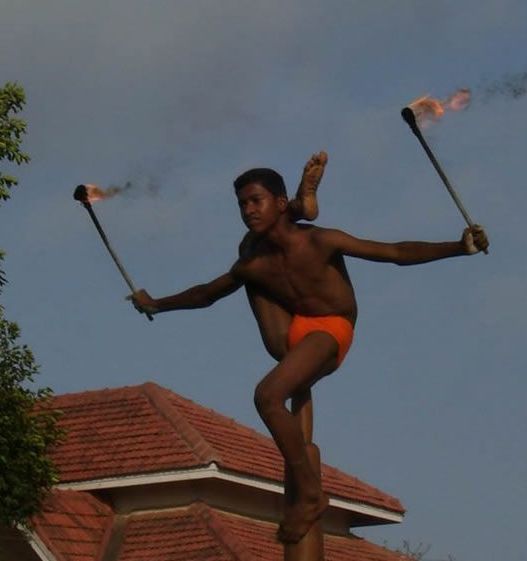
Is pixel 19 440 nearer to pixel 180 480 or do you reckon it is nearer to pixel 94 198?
pixel 180 480

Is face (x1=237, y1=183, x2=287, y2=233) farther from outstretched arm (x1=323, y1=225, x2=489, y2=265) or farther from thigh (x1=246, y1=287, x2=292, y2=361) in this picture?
thigh (x1=246, y1=287, x2=292, y2=361)

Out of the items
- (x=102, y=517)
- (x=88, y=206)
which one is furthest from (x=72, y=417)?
(x=88, y=206)

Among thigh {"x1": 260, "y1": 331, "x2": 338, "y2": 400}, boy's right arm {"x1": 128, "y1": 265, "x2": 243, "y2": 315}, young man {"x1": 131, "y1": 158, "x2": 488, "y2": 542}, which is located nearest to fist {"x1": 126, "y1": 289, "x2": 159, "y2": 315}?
boy's right arm {"x1": 128, "y1": 265, "x2": 243, "y2": 315}

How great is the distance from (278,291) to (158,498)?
1414 cm

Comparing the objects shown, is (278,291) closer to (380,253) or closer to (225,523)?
(380,253)

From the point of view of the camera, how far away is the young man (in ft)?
28.7

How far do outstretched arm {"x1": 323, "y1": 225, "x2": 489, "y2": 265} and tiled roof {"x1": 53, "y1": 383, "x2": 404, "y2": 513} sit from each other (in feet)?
43.4

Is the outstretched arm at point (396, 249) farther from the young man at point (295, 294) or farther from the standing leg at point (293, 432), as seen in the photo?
the standing leg at point (293, 432)

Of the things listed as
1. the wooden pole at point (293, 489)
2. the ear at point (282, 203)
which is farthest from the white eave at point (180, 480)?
the ear at point (282, 203)

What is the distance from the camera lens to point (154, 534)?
878 inches

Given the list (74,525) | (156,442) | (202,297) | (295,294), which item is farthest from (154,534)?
(295,294)

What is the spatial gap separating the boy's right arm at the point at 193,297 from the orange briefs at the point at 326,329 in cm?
42

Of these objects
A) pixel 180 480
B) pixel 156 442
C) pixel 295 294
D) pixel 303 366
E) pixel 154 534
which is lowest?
pixel 303 366

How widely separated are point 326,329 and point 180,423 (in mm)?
14776
